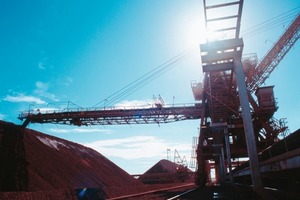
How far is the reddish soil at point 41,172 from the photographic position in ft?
33.6

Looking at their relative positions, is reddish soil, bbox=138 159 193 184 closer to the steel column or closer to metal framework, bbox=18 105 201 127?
metal framework, bbox=18 105 201 127

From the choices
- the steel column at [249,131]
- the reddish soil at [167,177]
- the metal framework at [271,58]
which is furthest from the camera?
the reddish soil at [167,177]

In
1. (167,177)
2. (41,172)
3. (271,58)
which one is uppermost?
(271,58)

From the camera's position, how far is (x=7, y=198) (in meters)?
7.88

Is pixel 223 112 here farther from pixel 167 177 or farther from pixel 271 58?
pixel 167 177

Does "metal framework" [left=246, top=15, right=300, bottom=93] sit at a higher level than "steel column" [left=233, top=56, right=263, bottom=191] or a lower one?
higher

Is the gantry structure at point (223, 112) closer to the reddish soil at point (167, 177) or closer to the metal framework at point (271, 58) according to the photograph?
the metal framework at point (271, 58)

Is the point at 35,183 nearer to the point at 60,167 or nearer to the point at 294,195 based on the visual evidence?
the point at 60,167

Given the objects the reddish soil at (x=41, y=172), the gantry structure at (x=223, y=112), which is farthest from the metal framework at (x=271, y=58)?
the reddish soil at (x=41, y=172)

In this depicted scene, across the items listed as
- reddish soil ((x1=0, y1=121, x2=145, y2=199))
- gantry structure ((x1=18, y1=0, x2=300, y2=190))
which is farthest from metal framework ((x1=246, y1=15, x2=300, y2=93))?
reddish soil ((x1=0, y1=121, x2=145, y2=199))

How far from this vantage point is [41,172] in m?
12.5

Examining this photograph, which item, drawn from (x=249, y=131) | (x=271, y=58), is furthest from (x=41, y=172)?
(x=271, y=58)

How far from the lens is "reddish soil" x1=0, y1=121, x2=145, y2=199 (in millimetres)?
10239

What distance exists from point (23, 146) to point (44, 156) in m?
1.26
